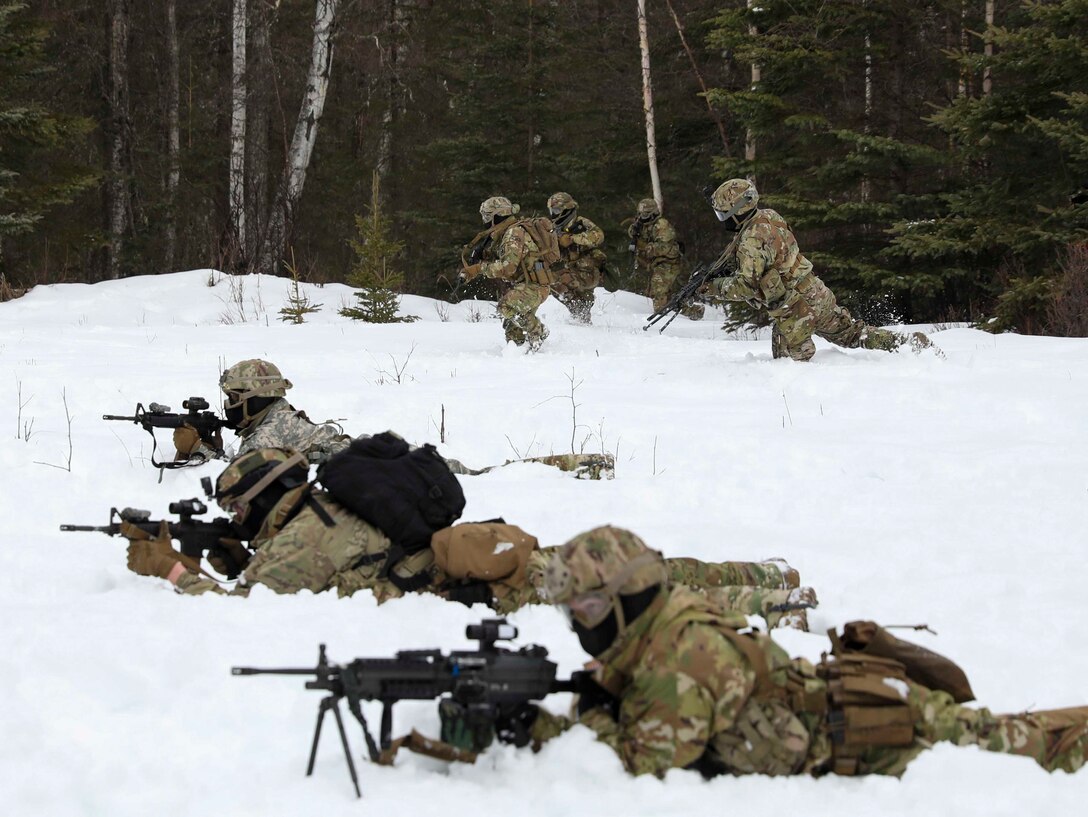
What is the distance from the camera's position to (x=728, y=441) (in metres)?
7.29

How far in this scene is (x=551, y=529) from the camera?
5.84 metres

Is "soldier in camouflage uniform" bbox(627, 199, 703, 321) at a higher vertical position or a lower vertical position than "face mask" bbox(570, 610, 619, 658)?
higher

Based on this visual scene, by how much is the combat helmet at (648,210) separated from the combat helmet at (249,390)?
31.3 ft

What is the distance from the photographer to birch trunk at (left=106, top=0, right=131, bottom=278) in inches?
760

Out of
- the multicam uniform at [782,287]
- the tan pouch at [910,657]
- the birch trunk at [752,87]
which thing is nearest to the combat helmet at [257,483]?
the tan pouch at [910,657]

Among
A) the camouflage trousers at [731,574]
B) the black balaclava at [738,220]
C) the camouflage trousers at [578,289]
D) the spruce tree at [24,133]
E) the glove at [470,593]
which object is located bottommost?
the glove at [470,593]

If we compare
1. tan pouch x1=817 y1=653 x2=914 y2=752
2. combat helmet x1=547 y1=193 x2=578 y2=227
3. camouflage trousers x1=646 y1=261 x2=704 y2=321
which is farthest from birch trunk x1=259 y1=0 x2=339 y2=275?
tan pouch x1=817 y1=653 x2=914 y2=752

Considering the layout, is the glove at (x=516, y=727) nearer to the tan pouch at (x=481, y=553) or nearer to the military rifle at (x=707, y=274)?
the tan pouch at (x=481, y=553)

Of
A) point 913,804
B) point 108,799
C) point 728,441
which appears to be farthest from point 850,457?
point 108,799

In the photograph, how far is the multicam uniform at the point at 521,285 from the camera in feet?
37.0

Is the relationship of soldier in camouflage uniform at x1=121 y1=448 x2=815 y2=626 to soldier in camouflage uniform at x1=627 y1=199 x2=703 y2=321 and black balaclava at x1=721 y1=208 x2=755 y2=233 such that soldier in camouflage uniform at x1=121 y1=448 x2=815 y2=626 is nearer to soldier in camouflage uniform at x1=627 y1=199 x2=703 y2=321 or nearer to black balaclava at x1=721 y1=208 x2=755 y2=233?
black balaclava at x1=721 y1=208 x2=755 y2=233

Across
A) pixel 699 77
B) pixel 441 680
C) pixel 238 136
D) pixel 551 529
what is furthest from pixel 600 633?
pixel 238 136

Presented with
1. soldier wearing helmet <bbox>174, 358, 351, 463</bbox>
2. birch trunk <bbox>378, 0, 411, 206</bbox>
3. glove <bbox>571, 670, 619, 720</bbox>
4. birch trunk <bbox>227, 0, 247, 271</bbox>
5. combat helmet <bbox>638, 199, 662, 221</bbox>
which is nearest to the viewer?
glove <bbox>571, 670, 619, 720</bbox>

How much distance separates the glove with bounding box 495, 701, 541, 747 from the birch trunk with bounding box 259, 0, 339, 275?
1485 cm
